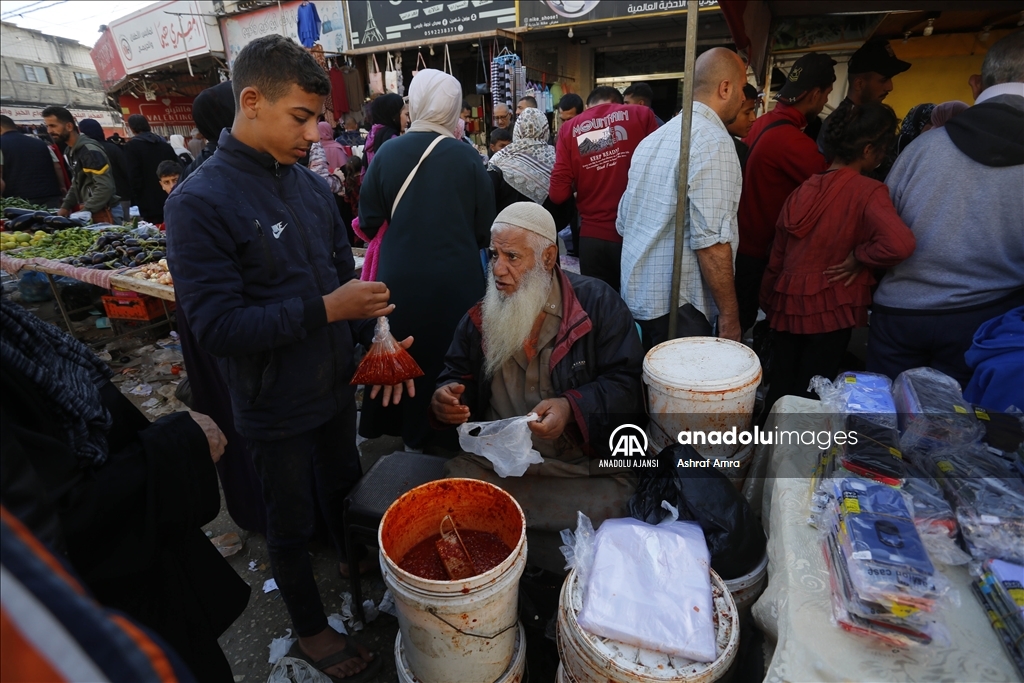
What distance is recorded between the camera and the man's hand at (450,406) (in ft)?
7.44

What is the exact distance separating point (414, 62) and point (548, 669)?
38.4 feet

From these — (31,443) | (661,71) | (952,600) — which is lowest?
(952,600)

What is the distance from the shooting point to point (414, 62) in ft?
35.8

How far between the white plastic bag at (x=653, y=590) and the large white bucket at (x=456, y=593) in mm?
270

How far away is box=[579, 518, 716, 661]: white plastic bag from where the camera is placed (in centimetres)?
139

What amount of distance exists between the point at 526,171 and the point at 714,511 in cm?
363

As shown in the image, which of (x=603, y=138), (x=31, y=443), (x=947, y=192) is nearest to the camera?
(x=31, y=443)

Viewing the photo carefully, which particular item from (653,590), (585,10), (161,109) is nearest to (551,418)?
(653,590)

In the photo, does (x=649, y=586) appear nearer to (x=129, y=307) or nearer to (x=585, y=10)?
(x=129, y=307)

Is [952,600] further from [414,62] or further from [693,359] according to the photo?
[414,62]

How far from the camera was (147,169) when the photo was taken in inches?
303

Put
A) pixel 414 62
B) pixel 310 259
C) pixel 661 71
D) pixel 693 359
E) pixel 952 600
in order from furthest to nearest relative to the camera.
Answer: pixel 414 62, pixel 661 71, pixel 693 359, pixel 310 259, pixel 952 600

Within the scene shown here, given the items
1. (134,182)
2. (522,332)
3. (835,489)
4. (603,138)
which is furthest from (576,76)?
(835,489)

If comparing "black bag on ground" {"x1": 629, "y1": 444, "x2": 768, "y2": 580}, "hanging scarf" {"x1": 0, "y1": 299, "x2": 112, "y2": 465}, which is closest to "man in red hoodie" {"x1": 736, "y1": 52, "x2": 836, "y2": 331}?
"black bag on ground" {"x1": 629, "y1": 444, "x2": 768, "y2": 580}
